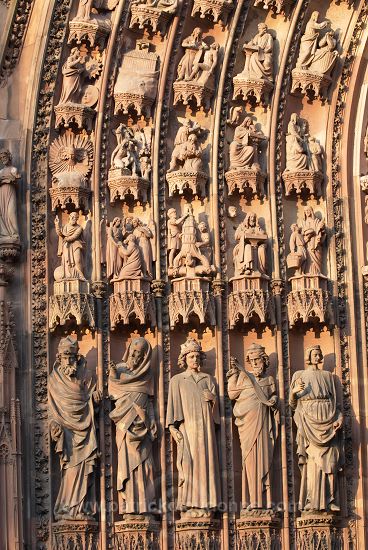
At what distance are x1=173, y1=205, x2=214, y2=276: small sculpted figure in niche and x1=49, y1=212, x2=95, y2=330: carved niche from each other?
39.2 inches

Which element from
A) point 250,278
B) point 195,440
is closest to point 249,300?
point 250,278

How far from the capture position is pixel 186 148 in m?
21.4

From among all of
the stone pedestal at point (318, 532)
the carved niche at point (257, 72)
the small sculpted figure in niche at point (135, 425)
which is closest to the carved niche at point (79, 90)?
the carved niche at point (257, 72)

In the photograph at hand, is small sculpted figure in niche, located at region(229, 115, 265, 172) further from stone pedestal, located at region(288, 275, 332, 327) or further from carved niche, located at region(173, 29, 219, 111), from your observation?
stone pedestal, located at region(288, 275, 332, 327)

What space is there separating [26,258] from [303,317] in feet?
9.84

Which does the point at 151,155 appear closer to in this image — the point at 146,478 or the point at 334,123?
the point at 334,123

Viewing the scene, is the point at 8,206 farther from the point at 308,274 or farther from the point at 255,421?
the point at 255,421

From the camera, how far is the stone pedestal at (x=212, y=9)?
2147 centimetres

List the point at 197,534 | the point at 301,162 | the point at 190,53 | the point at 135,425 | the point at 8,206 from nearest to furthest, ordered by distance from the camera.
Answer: the point at 197,534, the point at 135,425, the point at 8,206, the point at 301,162, the point at 190,53

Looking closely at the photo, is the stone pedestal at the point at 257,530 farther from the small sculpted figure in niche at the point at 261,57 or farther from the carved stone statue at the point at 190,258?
the small sculpted figure in niche at the point at 261,57

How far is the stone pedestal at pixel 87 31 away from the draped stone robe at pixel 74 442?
140 inches

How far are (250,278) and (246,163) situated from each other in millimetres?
1289

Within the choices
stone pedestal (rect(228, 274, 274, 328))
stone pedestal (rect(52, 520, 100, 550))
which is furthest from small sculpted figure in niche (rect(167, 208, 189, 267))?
stone pedestal (rect(52, 520, 100, 550))

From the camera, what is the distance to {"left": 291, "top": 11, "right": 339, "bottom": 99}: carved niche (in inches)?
850
